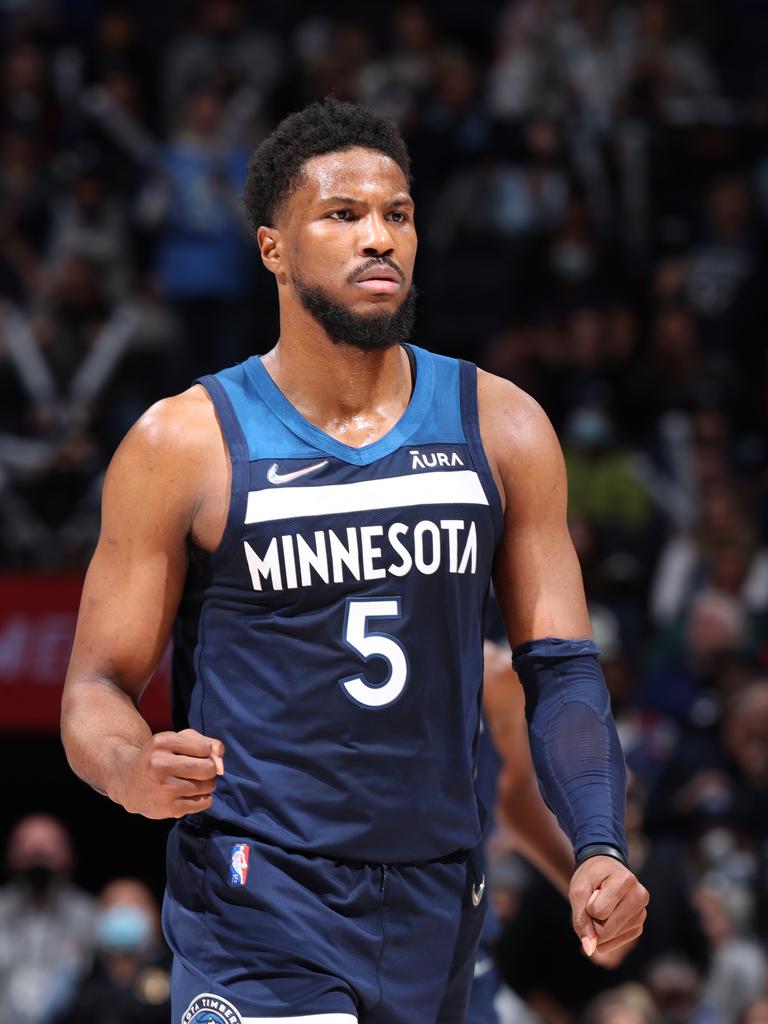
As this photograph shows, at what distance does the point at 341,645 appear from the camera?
371 centimetres

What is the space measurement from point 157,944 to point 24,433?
135 inches

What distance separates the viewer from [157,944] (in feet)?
29.2

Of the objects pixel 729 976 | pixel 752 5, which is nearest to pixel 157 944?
pixel 729 976

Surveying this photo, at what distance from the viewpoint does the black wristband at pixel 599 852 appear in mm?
3580

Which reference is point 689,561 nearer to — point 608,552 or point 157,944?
point 608,552

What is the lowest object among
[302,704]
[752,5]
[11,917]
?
[11,917]

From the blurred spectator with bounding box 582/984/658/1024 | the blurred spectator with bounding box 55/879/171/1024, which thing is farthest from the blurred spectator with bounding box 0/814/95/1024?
the blurred spectator with bounding box 582/984/658/1024

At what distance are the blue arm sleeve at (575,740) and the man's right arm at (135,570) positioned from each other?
79 centimetres

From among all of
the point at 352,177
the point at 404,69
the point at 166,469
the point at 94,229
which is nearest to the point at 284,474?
the point at 166,469

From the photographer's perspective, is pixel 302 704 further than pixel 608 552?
No

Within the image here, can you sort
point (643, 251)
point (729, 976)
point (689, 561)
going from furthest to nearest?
point (643, 251) → point (689, 561) → point (729, 976)

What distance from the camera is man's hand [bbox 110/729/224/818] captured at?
325 centimetres

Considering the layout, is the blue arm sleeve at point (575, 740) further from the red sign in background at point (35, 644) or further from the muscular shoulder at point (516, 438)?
the red sign in background at point (35, 644)

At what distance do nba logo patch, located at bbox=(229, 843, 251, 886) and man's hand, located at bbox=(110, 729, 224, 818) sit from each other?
35cm
